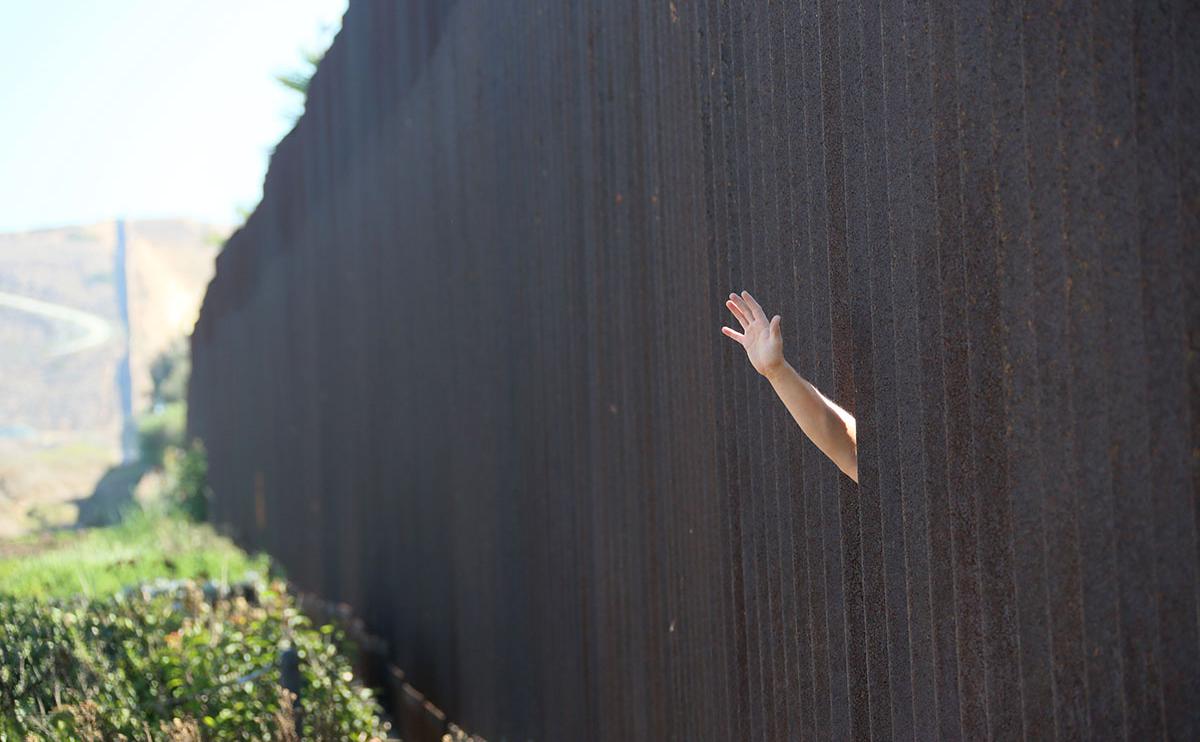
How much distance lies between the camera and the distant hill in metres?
77.6

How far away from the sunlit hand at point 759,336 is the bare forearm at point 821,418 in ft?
0.07

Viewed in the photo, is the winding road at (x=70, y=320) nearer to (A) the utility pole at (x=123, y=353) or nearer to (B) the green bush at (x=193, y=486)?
(A) the utility pole at (x=123, y=353)

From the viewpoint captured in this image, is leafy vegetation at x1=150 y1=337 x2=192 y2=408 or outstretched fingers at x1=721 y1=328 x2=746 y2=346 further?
leafy vegetation at x1=150 y1=337 x2=192 y2=408

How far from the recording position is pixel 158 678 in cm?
518

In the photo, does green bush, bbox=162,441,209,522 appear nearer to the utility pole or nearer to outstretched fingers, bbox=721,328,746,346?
outstretched fingers, bbox=721,328,746,346

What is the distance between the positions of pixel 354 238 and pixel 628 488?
4.52m

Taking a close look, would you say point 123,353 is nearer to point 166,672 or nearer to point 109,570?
point 109,570

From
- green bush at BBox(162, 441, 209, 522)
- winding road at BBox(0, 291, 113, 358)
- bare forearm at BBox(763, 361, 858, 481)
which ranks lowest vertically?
green bush at BBox(162, 441, 209, 522)

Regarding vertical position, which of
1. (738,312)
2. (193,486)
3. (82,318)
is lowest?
(193,486)

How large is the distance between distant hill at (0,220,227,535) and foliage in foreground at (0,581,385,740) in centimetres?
6600

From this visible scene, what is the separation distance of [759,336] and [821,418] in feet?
0.65

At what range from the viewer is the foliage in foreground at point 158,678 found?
178 inches

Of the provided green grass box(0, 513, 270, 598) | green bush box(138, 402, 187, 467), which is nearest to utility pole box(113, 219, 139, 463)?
green bush box(138, 402, 187, 467)

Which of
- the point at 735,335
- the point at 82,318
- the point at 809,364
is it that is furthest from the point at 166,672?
the point at 82,318
